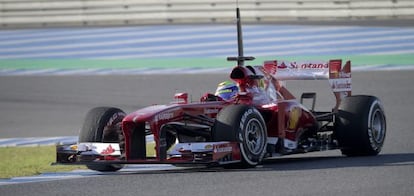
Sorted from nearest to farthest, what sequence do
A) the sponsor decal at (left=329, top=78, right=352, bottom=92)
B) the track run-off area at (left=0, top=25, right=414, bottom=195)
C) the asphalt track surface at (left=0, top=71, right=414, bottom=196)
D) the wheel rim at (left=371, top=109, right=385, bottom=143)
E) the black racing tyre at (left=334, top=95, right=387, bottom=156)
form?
1. the asphalt track surface at (left=0, top=71, right=414, bottom=196)
2. the track run-off area at (left=0, top=25, right=414, bottom=195)
3. the black racing tyre at (left=334, top=95, right=387, bottom=156)
4. the wheel rim at (left=371, top=109, right=385, bottom=143)
5. the sponsor decal at (left=329, top=78, right=352, bottom=92)

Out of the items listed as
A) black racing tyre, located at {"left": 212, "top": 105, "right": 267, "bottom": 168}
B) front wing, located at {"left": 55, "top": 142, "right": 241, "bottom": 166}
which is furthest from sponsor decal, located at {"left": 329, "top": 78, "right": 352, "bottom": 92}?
front wing, located at {"left": 55, "top": 142, "right": 241, "bottom": 166}

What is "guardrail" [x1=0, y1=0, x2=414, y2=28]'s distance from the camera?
3050cm

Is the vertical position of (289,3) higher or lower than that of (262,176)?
higher

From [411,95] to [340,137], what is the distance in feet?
23.5

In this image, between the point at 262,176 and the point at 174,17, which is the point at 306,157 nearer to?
the point at 262,176

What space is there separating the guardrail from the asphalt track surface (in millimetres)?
7728

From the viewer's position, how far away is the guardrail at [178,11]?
30.5 m

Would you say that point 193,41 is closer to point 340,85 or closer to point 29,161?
point 29,161

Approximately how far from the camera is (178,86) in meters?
21.9

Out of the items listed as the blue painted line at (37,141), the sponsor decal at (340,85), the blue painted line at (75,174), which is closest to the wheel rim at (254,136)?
the blue painted line at (75,174)

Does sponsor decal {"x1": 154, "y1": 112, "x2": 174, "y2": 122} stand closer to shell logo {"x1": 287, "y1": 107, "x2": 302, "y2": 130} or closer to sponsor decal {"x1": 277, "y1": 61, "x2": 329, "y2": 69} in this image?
shell logo {"x1": 287, "y1": 107, "x2": 302, "y2": 130}

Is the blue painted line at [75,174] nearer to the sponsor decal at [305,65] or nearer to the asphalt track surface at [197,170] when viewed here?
the asphalt track surface at [197,170]

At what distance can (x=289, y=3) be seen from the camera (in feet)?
102

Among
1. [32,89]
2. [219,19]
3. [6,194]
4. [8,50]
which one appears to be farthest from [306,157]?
[219,19]
